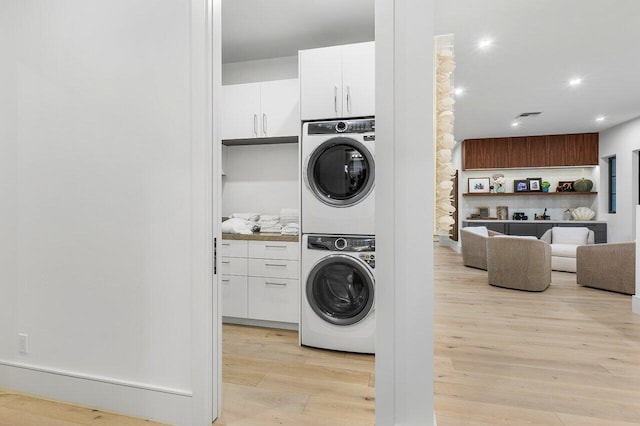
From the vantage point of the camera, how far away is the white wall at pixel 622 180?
20.6 feet

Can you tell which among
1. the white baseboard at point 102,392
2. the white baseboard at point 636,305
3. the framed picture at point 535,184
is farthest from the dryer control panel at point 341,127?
the framed picture at point 535,184

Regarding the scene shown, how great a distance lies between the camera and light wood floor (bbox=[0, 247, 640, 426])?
1.71 meters

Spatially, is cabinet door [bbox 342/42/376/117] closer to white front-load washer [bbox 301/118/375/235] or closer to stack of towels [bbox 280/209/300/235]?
white front-load washer [bbox 301/118/375/235]

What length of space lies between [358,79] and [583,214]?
729cm

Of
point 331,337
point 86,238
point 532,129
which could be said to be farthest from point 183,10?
point 532,129

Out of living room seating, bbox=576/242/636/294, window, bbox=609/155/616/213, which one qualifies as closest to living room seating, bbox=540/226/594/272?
living room seating, bbox=576/242/636/294

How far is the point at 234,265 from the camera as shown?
119 inches

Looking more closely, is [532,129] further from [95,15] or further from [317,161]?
[95,15]

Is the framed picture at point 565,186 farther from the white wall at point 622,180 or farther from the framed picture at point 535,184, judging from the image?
the white wall at point 622,180

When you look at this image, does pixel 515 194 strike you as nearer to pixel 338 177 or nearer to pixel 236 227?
pixel 338 177

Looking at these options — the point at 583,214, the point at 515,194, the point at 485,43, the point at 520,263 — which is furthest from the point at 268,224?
the point at 583,214

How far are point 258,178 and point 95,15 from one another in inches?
77.1

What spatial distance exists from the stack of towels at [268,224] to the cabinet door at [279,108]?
0.75m

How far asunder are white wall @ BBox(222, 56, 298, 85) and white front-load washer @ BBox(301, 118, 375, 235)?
1.12 metres
